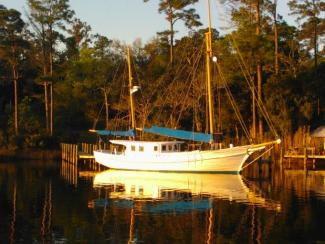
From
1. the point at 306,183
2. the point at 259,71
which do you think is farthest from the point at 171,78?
the point at 306,183

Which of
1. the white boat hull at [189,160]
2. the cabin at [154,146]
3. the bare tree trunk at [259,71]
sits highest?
the bare tree trunk at [259,71]

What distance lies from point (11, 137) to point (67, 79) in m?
12.3

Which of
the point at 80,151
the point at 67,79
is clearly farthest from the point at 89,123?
the point at 80,151

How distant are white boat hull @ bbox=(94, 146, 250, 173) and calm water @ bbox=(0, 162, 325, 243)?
1070 millimetres

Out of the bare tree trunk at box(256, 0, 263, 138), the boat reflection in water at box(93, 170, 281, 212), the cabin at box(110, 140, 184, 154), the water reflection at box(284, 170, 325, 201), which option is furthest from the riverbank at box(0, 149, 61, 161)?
the water reflection at box(284, 170, 325, 201)

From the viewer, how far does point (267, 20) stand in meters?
55.3

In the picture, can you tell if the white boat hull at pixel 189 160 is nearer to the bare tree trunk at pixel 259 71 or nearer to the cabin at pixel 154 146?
the cabin at pixel 154 146

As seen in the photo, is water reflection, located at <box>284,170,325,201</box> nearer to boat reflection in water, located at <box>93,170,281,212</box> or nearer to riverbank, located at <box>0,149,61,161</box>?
boat reflection in water, located at <box>93,170,281,212</box>

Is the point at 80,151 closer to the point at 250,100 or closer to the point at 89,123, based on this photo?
the point at 89,123

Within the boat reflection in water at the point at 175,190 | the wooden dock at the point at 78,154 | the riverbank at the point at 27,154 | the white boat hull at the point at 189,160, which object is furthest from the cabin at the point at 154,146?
the riverbank at the point at 27,154

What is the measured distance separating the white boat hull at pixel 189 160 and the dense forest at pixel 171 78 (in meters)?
6.04

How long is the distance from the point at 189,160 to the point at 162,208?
16111mm

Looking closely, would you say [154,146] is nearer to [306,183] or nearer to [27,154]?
[306,183]

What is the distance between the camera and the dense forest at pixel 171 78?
54188 millimetres
